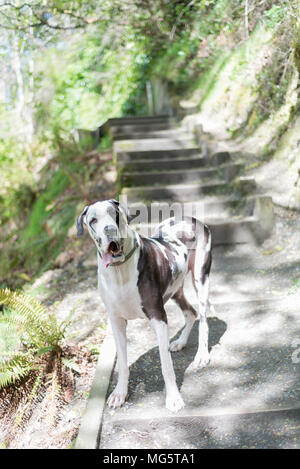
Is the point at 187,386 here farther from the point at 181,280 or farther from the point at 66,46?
the point at 66,46

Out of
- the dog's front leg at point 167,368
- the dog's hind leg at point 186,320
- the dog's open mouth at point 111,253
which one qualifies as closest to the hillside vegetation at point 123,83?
the dog's hind leg at point 186,320

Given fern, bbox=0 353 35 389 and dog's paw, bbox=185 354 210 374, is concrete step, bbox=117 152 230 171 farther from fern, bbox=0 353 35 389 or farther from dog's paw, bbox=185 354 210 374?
dog's paw, bbox=185 354 210 374

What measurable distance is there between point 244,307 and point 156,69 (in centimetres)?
1015

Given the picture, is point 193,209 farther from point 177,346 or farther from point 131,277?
point 131,277

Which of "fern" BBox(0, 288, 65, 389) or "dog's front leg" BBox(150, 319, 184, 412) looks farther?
"fern" BBox(0, 288, 65, 389)

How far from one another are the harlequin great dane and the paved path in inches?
8.0

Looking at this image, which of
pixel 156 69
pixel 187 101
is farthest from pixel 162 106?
pixel 187 101

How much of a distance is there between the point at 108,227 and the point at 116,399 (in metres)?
1.45

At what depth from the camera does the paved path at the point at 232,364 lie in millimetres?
3250

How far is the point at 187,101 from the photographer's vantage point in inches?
469

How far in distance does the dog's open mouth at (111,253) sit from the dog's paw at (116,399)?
1.16m

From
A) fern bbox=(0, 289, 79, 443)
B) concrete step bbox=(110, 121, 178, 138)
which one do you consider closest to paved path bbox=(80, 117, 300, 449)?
fern bbox=(0, 289, 79, 443)

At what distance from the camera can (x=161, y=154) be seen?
9586 mm

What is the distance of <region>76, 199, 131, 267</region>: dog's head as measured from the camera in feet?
10.6
